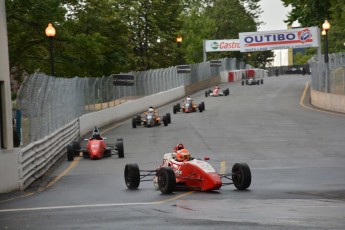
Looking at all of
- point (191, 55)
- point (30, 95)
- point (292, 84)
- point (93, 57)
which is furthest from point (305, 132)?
point (191, 55)

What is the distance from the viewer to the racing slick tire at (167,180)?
56.4ft

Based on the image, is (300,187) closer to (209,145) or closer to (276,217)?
(276,217)

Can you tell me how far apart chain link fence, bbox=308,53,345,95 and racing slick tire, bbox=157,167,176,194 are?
27566 millimetres

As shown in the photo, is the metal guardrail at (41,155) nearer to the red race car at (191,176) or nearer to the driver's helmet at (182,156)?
the red race car at (191,176)

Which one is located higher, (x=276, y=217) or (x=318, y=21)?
(x=318, y=21)

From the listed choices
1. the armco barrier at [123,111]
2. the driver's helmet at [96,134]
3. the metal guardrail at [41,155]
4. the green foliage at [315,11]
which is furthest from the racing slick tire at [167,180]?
the green foliage at [315,11]

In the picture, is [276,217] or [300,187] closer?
[276,217]

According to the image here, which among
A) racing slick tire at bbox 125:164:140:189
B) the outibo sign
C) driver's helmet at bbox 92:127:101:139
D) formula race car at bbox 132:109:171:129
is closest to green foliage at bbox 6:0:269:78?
the outibo sign

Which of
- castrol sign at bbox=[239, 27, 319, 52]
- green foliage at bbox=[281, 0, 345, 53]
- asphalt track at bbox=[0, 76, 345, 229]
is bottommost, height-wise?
asphalt track at bbox=[0, 76, 345, 229]

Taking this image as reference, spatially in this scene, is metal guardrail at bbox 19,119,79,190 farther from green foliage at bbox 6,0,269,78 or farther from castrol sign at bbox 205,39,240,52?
castrol sign at bbox 205,39,240,52

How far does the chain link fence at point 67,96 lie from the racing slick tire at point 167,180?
5640 mm

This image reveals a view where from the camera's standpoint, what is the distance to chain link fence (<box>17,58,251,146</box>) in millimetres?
23125

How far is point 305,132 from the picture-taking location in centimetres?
3397

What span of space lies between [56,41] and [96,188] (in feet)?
101
